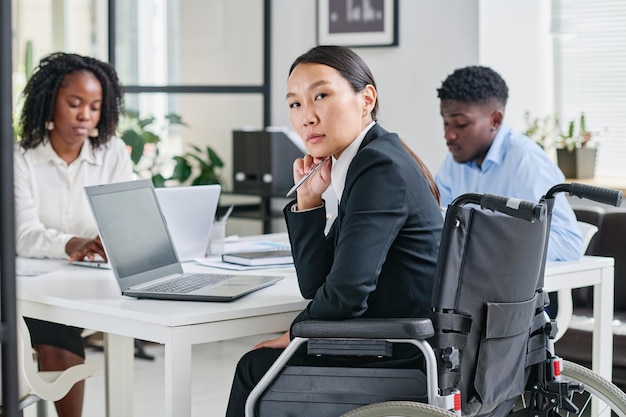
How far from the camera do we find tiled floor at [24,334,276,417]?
379cm

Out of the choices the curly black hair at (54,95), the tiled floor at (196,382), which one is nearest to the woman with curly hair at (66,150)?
the curly black hair at (54,95)

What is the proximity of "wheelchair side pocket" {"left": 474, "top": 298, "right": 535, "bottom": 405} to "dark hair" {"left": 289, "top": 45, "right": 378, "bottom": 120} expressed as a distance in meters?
0.61

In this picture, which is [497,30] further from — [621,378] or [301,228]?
[301,228]

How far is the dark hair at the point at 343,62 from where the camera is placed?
2193mm

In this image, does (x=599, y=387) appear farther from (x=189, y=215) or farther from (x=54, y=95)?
(x=54, y=95)

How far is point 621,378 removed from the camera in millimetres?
3146

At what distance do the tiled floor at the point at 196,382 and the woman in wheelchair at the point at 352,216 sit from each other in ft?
5.48

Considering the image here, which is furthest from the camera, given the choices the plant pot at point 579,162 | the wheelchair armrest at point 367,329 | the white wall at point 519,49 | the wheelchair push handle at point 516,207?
the white wall at point 519,49

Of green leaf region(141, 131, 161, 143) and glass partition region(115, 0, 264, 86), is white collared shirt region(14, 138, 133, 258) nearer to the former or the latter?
green leaf region(141, 131, 161, 143)

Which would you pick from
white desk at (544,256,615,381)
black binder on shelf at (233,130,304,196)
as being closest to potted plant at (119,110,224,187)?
black binder on shelf at (233,130,304,196)

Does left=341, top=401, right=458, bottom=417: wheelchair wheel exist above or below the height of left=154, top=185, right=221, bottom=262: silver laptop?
below

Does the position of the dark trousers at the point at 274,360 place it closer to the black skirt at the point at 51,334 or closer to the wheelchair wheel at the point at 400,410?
the wheelchair wheel at the point at 400,410

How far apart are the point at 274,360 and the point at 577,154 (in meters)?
2.61

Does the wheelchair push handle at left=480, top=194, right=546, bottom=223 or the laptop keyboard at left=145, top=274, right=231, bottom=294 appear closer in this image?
the wheelchair push handle at left=480, top=194, right=546, bottom=223
